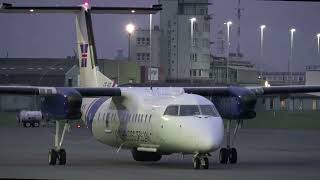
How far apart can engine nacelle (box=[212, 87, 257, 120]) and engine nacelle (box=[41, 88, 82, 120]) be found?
18.2 feet

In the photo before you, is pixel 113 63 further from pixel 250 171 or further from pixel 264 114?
pixel 250 171

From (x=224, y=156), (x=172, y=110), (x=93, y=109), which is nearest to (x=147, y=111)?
(x=172, y=110)

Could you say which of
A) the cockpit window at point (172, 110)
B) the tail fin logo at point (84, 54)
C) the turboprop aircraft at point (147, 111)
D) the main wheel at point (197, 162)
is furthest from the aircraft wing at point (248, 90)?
the tail fin logo at point (84, 54)

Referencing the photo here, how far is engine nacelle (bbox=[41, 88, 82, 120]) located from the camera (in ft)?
87.3

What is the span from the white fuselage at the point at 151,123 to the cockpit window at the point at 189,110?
0.17 m

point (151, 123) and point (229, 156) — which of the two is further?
point (229, 156)

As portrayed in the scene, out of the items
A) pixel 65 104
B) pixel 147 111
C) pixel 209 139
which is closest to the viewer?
pixel 209 139

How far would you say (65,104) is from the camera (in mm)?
26641

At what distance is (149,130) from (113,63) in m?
56.0

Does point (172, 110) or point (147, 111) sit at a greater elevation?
point (172, 110)

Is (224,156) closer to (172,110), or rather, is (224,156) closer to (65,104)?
(172,110)

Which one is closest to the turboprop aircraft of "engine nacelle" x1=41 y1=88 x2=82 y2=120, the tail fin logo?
"engine nacelle" x1=41 y1=88 x2=82 y2=120

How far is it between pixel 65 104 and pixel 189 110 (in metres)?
4.53

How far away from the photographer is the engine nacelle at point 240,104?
28.1 metres
